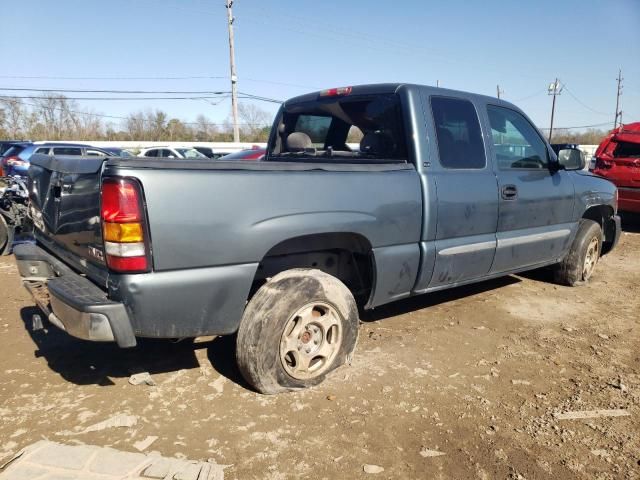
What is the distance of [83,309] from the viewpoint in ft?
7.61

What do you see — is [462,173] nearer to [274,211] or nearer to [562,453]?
[274,211]

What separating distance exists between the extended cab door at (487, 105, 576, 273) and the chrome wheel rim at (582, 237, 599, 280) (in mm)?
775

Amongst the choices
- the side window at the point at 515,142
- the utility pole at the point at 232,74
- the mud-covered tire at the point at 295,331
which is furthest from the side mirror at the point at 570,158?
the utility pole at the point at 232,74

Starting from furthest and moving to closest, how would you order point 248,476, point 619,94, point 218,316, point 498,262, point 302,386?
1. point 619,94
2. point 498,262
3. point 302,386
4. point 218,316
5. point 248,476

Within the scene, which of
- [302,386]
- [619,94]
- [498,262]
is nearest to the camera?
[302,386]

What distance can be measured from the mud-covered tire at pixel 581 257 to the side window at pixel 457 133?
2079 mm

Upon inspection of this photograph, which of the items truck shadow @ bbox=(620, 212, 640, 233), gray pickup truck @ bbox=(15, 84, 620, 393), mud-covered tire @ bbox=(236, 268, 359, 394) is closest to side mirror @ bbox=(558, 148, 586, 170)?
gray pickup truck @ bbox=(15, 84, 620, 393)

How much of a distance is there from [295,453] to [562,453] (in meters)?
1.35

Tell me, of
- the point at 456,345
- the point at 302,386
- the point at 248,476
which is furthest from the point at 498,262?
the point at 248,476

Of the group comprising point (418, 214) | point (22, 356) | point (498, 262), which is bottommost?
point (22, 356)

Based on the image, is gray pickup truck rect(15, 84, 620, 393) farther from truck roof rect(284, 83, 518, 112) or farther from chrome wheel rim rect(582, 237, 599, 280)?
chrome wheel rim rect(582, 237, 599, 280)

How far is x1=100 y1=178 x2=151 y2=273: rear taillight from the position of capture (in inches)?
88.7

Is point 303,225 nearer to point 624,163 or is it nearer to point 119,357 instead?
point 119,357

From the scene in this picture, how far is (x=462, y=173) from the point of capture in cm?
362
